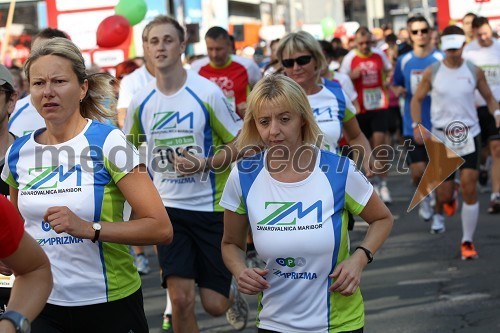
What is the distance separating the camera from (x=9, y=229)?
286 centimetres

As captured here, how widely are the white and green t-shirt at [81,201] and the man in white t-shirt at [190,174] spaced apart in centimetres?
235

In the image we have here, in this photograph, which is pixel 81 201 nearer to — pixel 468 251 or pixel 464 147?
pixel 468 251

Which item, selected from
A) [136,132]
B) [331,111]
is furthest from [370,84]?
[136,132]

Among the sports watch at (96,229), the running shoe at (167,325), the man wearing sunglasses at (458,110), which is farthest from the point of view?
the man wearing sunglasses at (458,110)

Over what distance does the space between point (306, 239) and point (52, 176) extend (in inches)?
40.5

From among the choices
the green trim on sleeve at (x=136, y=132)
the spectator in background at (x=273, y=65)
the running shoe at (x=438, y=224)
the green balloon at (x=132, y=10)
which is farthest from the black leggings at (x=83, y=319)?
the green balloon at (x=132, y=10)

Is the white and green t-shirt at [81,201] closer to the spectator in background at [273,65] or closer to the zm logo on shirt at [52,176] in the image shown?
the zm logo on shirt at [52,176]

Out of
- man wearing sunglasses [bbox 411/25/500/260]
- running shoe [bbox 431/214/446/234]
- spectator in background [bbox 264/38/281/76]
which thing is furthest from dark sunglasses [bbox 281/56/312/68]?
running shoe [bbox 431/214/446/234]

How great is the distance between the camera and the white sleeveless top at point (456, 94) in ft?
34.6

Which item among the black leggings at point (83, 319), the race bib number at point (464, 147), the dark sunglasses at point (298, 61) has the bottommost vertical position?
the race bib number at point (464, 147)

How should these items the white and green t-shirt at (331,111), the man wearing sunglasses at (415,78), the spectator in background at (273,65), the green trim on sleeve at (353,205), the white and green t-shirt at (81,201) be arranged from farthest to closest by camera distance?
the man wearing sunglasses at (415,78)
the spectator in background at (273,65)
the white and green t-shirt at (331,111)
the green trim on sleeve at (353,205)
the white and green t-shirt at (81,201)

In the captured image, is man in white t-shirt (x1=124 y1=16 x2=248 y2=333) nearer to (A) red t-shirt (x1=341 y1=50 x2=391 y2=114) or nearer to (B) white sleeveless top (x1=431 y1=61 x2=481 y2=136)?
(B) white sleeveless top (x1=431 y1=61 x2=481 y2=136)

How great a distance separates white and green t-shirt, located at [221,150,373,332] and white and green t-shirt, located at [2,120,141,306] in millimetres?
574

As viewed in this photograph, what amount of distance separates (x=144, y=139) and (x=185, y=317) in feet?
3.84
